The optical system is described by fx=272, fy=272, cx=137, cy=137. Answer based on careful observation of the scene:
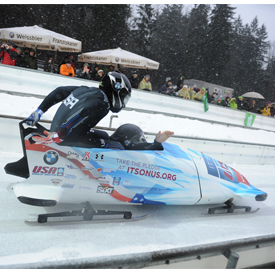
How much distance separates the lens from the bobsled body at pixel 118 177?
225cm

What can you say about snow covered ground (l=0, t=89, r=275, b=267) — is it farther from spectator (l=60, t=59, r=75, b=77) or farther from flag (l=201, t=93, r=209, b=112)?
flag (l=201, t=93, r=209, b=112)

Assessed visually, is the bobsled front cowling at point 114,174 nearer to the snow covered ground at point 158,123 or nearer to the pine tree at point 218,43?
the snow covered ground at point 158,123

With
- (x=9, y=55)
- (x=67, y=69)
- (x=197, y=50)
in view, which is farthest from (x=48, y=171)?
(x=197, y=50)

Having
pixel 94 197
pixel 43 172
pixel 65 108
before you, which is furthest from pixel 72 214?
pixel 65 108

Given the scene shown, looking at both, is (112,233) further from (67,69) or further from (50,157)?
(67,69)

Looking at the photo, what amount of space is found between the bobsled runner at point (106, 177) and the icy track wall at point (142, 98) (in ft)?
17.0

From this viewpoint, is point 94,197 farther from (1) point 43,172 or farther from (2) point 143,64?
(2) point 143,64

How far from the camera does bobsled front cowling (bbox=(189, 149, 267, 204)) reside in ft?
8.93

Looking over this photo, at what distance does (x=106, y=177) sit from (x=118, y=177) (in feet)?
0.35

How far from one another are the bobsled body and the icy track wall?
17.1 feet

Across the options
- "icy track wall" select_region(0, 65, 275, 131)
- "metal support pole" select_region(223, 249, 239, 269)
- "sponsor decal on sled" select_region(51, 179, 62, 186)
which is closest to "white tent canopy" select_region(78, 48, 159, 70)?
"icy track wall" select_region(0, 65, 275, 131)

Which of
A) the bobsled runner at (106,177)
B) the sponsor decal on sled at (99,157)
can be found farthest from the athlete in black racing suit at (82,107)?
the sponsor decal on sled at (99,157)

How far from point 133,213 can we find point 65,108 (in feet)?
3.89

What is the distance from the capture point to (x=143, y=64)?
11.1 meters
